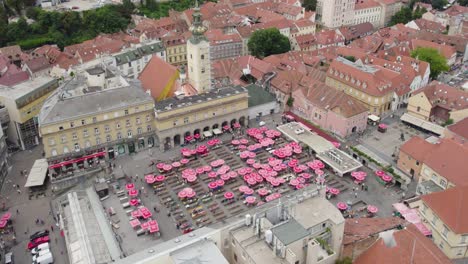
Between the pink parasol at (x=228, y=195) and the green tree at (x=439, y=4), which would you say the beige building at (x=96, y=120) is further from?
the green tree at (x=439, y=4)

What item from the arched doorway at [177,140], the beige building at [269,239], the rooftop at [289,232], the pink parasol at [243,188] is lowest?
the pink parasol at [243,188]

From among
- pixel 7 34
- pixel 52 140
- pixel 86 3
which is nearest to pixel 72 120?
pixel 52 140

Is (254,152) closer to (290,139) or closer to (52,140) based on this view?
(290,139)

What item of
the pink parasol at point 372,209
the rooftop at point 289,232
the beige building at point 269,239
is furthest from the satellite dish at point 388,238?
the pink parasol at point 372,209

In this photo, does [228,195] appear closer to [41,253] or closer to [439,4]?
[41,253]

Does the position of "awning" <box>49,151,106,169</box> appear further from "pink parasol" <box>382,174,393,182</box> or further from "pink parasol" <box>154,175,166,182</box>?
"pink parasol" <box>382,174,393,182</box>

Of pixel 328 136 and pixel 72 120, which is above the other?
pixel 72 120

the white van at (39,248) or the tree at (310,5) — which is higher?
the tree at (310,5)
